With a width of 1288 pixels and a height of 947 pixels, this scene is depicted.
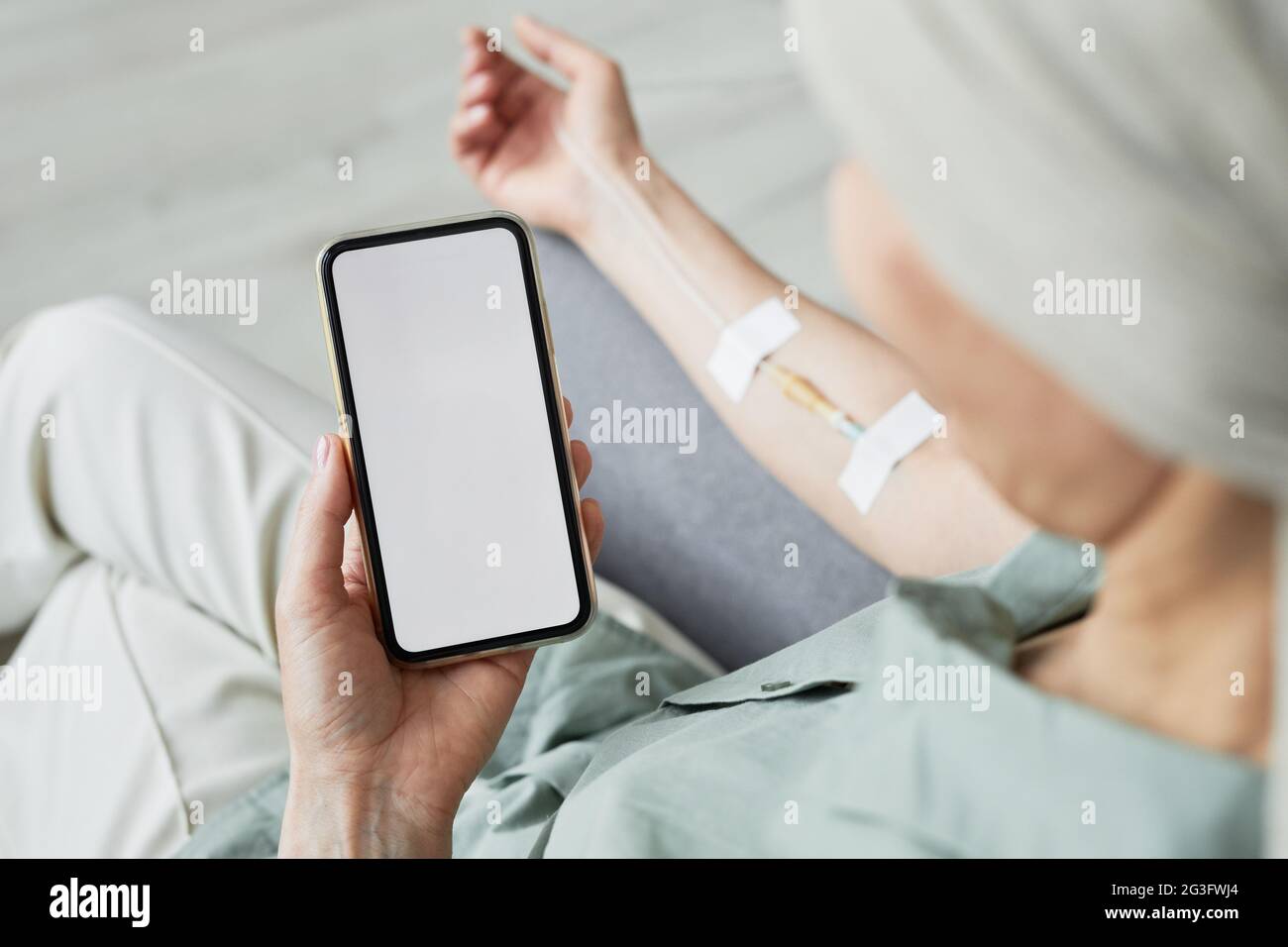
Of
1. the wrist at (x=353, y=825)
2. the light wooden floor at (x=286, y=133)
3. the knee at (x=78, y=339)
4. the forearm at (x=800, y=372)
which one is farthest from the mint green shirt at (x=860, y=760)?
the light wooden floor at (x=286, y=133)

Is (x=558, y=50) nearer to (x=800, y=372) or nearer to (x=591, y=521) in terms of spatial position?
(x=800, y=372)

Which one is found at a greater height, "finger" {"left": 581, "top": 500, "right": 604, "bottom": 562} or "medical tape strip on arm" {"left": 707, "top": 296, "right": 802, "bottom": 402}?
"medical tape strip on arm" {"left": 707, "top": 296, "right": 802, "bottom": 402}

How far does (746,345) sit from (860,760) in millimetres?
486

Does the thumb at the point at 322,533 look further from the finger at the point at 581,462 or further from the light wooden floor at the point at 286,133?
the light wooden floor at the point at 286,133

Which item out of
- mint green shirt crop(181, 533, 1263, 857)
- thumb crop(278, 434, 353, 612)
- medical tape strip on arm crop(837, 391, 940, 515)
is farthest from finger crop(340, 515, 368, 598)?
medical tape strip on arm crop(837, 391, 940, 515)

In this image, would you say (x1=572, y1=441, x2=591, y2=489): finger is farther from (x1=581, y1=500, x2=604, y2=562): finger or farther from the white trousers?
the white trousers

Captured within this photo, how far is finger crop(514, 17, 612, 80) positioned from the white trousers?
18.3 inches

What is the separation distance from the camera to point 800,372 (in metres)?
0.90

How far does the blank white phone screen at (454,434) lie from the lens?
0.69 metres

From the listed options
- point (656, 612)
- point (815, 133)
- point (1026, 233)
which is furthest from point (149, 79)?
point (1026, 233)

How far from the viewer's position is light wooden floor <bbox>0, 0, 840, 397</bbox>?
4.86 ft

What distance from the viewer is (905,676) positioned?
0.48 meters

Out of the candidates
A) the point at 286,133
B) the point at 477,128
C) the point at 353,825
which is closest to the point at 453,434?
the point at 353,825

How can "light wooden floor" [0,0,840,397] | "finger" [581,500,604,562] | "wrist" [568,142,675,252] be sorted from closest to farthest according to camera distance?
"finger" [581,500,604,562] < "wrist" [568,142,675,252] < "light wooden floor" [0,0,840,397]
